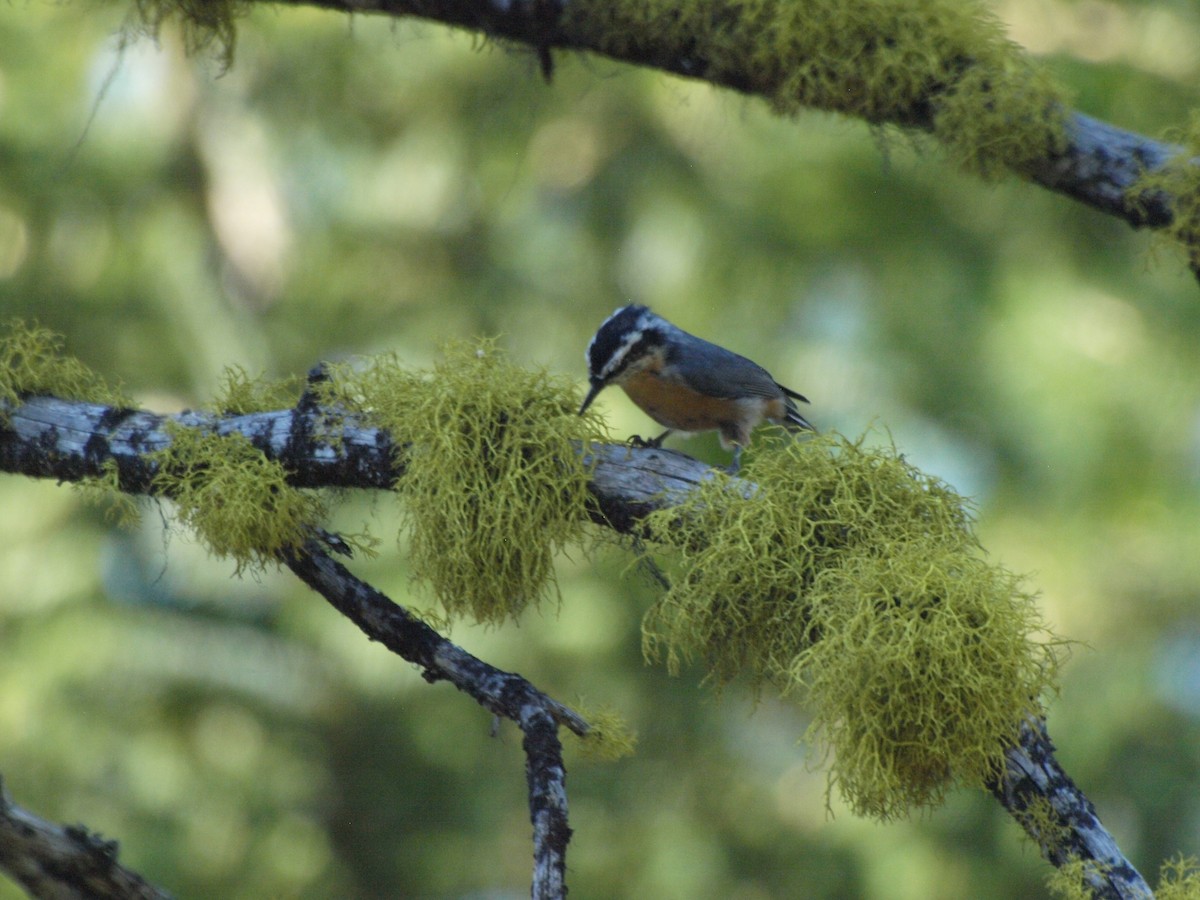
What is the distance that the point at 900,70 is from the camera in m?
2.64

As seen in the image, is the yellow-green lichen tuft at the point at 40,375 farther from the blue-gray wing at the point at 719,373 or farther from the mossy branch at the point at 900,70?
the blue-gray wing at the point at 719,373

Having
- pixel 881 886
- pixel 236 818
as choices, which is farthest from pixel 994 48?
pixel 236 818

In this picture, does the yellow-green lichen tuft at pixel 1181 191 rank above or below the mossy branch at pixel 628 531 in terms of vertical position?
above

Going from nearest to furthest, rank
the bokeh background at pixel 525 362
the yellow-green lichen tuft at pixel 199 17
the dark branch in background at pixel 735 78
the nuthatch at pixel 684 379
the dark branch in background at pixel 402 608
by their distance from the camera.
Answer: the dark branch in background at pixel 402 608 < the dark branch in background at pixel 735 78 < the nuthatch at pixel 684 379 < the yellow-green lichen tuft at pixel 199 17 < the bokeh background at pixel 525 362

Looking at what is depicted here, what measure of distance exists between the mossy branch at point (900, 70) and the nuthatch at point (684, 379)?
22.7 inches

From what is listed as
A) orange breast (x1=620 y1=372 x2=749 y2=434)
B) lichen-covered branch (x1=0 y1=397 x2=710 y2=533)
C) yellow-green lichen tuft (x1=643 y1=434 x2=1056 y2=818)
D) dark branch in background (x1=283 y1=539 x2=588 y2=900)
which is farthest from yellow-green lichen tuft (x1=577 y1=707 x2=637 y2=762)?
orange breast (x1=620 y1=372 x2=749 y2=434)

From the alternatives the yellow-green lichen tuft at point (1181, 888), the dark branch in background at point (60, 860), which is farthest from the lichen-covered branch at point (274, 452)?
the yellow-green lichen tuft at point (1181, 888)

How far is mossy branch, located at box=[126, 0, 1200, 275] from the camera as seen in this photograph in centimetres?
260

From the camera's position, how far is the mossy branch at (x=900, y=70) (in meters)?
2.60

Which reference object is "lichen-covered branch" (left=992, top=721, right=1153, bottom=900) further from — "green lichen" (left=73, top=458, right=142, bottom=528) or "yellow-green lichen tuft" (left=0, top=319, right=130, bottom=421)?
"yellow-green lichen tuft" (left=0, top=319, right=130, bottom=421)

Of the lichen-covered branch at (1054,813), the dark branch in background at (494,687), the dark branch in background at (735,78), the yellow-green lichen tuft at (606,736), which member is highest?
the dark branch in background at (735,78)

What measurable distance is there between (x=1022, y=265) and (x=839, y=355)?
2.37 feet

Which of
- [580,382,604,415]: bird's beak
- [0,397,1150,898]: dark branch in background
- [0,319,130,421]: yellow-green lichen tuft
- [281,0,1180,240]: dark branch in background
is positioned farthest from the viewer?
[281,0,1180,240]: dark branch in background

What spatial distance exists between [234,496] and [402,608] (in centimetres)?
35
